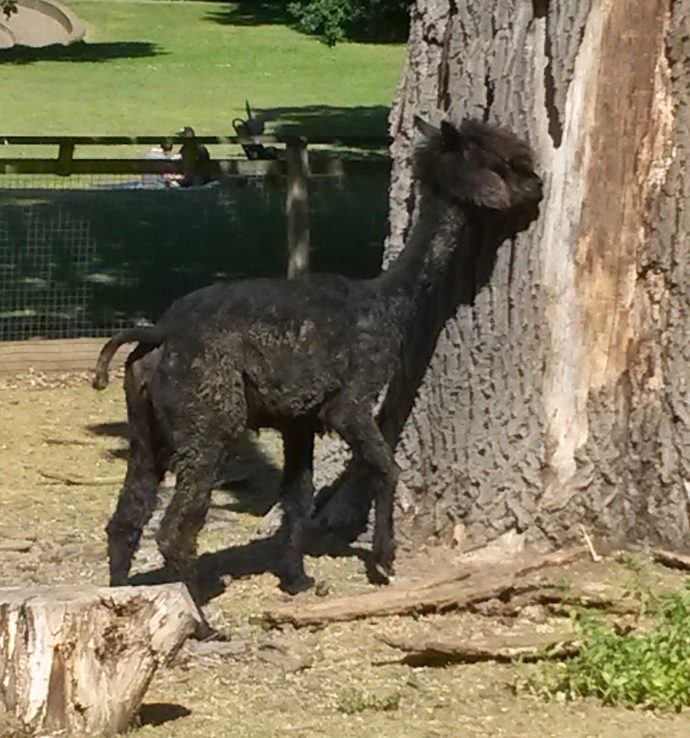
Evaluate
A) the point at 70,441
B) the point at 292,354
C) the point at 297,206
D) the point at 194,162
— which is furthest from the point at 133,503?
the point at 194,162

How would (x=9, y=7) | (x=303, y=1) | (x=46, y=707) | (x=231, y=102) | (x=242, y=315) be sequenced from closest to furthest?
(x=46, y=707)
(x=242, y=315)
(x=9, y=7)
(x=303, y=1)
(x=231, y=102)

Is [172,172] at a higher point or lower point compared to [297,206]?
higher

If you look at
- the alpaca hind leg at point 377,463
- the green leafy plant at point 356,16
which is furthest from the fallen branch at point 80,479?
the green leafy plant at point 356,16

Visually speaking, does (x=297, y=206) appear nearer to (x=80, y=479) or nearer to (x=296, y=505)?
(x=80, y=479)

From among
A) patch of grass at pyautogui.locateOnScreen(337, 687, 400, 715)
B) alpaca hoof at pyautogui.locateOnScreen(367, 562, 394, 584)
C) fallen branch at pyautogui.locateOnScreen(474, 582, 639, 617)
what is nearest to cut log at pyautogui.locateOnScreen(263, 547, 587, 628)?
fallen branch at pyautogui.locateOnScreen(474, 582, 639, 617)

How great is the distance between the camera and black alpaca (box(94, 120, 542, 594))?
6.30 meters

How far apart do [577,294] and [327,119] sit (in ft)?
82.9

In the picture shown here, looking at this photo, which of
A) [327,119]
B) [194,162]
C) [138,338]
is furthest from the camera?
[327,119]

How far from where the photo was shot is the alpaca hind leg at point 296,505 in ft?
22.7

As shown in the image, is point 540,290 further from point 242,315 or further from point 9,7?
point 9,7

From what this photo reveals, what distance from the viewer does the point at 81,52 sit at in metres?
44.7

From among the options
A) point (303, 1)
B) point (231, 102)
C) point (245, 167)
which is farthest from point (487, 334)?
point (231, 102)

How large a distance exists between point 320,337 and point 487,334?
0.81 meters

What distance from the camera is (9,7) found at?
21797mm
